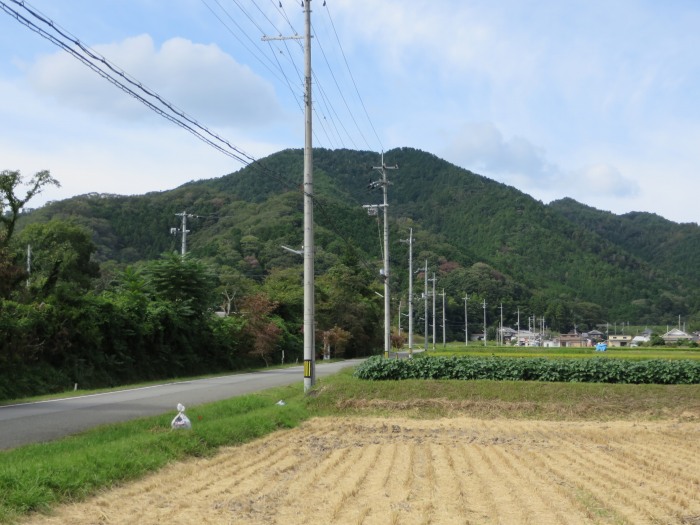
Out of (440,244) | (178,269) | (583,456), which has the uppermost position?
(440,244)

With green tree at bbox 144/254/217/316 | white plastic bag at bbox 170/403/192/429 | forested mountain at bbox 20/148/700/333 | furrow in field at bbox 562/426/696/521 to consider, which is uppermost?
forested mountain at bbox 20/148/700/333

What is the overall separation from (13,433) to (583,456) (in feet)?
32.4

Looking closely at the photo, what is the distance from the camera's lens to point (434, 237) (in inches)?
3848

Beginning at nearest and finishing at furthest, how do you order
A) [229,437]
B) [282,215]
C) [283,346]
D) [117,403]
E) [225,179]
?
[229,437], [117,403], [283,346], [282,215], [225,179]

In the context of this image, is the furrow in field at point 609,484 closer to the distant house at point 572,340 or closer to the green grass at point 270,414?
the green grass at point 270,414

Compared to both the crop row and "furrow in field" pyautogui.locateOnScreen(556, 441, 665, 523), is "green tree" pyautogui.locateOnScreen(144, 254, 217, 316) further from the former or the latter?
"furrow in field" pyautogui.locateOnScreen(556, 441, 665, 523)

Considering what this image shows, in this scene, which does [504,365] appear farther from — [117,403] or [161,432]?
[161,432]

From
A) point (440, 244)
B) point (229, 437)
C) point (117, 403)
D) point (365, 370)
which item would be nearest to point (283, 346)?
point (365, 370)

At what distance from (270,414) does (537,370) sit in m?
9.76

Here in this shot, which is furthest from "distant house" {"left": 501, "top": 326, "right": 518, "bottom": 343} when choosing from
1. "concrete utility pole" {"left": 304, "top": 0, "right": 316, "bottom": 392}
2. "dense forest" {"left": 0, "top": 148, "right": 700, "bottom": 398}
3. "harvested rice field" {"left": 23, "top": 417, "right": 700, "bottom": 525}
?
"harvested rice field" {"left": 23, "top": 417, "right": 700, "bottom": 525}

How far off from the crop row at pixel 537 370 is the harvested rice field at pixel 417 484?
6.71 m

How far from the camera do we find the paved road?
41.3 feet

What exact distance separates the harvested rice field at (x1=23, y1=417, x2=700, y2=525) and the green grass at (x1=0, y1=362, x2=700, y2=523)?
0.32m

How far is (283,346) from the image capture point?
1984 inches
